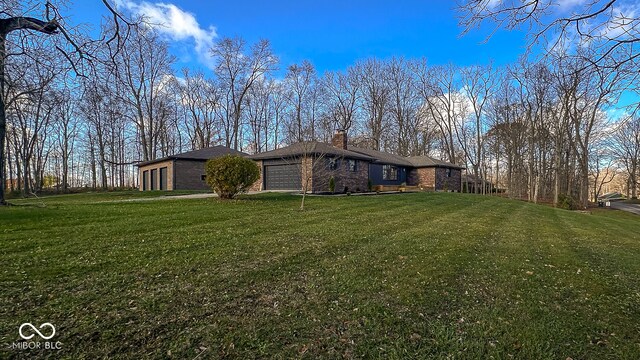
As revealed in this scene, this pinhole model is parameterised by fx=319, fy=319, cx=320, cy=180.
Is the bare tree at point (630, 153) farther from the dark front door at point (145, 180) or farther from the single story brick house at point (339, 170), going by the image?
the dark front door at point (145, 180)

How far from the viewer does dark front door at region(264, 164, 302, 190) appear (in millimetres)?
19884

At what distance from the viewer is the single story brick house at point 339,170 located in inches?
712

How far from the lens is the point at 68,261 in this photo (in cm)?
430

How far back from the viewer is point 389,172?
27.5 m

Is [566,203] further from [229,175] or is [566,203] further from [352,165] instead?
[229,175]

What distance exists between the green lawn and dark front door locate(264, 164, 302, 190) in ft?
43.0

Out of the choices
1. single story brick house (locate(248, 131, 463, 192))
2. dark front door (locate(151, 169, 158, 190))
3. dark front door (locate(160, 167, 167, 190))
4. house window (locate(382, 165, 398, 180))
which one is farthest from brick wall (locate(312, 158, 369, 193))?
dark front door (locate(151, 169, 158, 190))

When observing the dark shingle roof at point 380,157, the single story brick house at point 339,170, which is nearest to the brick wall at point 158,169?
the single story brick house at point 339,170

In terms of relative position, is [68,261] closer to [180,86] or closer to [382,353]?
[382,353]

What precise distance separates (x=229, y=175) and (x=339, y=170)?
29.3 feet

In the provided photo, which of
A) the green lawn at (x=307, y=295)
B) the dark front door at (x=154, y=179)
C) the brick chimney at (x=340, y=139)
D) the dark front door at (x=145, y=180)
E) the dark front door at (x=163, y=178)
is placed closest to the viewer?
the green lawn at (x=307, y=295)

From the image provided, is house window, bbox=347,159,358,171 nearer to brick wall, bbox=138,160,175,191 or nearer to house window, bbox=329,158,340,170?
house window, bbox=329,158,340,170

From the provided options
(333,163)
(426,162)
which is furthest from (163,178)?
(426,162)

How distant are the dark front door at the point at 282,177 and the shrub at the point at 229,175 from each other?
20.5 feet
